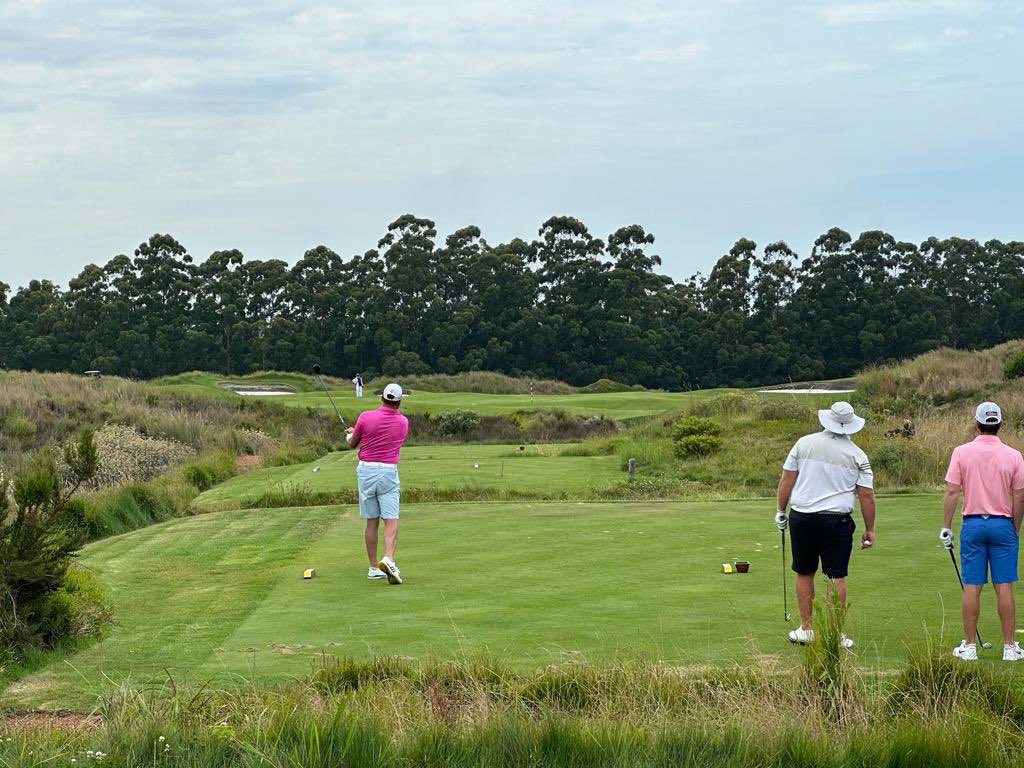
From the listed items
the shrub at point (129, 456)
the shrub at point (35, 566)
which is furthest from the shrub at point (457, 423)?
the shrub at point (35, 566)

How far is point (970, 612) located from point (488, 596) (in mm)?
4486

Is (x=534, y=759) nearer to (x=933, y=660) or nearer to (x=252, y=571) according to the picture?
(x=933, y=660)

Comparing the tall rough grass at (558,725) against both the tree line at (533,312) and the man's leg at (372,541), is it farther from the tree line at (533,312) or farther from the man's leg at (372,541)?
the tree line at (533,312)

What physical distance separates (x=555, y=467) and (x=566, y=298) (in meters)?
57.3

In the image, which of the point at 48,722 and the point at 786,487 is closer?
the point at 48,722

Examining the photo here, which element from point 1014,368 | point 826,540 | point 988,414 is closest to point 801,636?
point 826,540

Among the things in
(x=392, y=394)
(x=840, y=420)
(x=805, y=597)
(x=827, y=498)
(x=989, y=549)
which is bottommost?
(x=805, y=597)

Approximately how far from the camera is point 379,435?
13578 millimetres

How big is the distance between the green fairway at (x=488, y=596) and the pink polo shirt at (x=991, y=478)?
3.35 feet

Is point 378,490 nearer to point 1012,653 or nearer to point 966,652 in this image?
point 966,652

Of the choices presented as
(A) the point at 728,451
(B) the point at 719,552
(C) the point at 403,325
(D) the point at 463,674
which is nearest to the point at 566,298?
(C) the point at 403,325

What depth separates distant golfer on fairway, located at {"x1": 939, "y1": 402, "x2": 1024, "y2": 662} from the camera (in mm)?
9414

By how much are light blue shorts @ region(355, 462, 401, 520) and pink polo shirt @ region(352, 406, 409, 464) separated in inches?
3.5

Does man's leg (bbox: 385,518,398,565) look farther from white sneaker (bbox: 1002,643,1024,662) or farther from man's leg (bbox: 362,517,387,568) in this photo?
white sneaker (bbox: 1002,643,1024,662)
